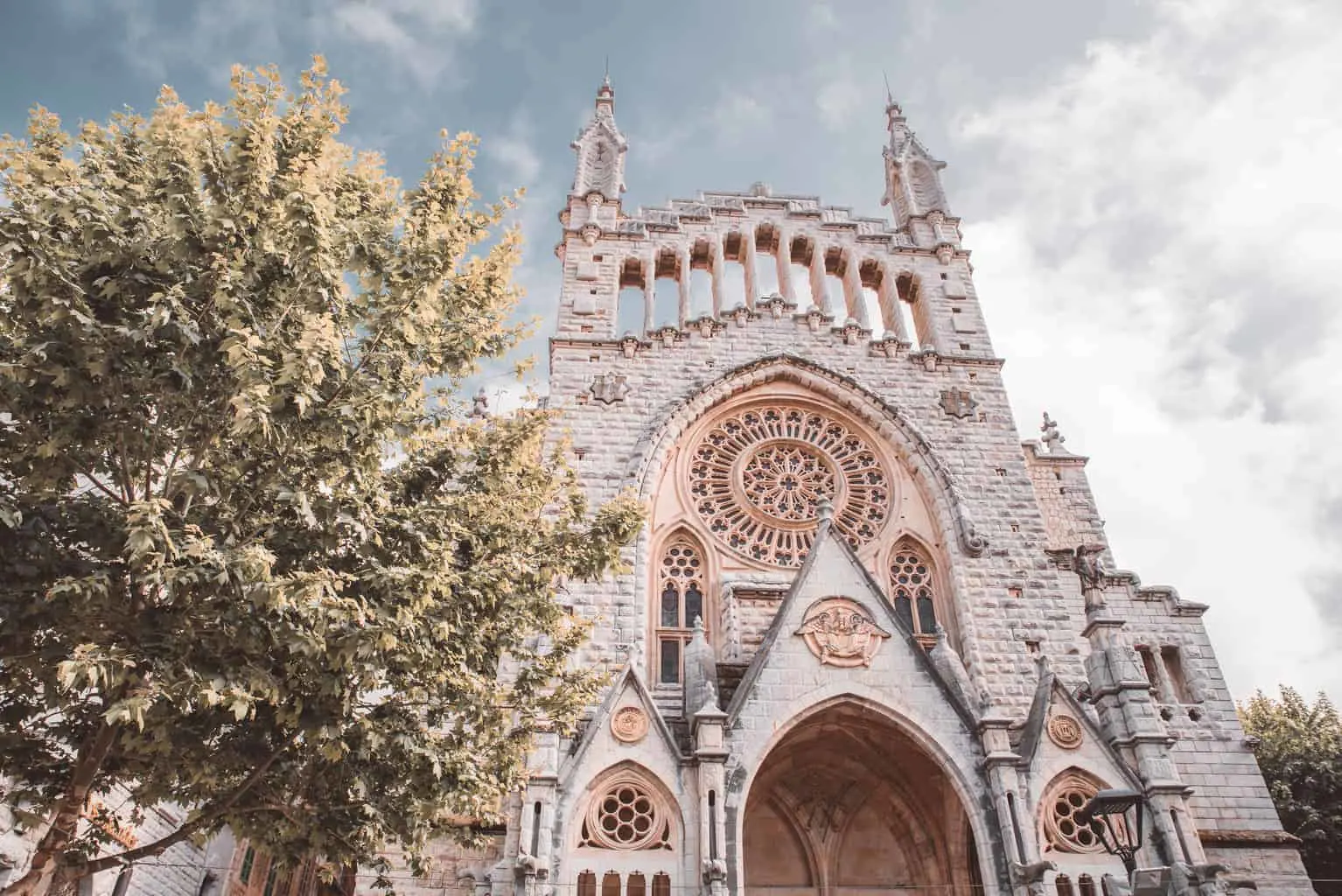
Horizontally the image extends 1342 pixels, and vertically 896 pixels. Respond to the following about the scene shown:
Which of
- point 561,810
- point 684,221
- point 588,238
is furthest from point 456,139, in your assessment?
point 684,221

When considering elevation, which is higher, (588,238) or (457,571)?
(588,238)

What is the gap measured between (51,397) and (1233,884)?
52.8 ft

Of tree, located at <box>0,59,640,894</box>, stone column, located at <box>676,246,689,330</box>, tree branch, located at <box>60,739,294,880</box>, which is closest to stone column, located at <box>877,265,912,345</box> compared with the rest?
stone column, located at <box>676,246,689,330</box>

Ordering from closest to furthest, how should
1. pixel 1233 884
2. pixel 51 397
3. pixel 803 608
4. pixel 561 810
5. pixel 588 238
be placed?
pixel 51 397 < pixel 561 810 < pixel 1233 884 < pixel 803 608 < pixel 588 238

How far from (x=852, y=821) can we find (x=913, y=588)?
4566 millimetres

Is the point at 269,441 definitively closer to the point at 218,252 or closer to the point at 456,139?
the point at 218,252

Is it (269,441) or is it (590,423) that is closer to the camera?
(269,441)

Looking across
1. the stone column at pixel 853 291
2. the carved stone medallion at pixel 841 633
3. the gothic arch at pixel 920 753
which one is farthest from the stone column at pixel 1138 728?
the stone column at pixel 853 291

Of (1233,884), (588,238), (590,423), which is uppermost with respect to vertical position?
(588,238)

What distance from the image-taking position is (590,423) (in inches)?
720

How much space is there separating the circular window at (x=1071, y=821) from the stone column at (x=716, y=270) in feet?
39.0

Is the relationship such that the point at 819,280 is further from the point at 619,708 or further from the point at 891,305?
the point at 619,708

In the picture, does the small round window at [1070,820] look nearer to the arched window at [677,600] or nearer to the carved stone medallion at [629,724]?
the carved stone medallion at [629,724]

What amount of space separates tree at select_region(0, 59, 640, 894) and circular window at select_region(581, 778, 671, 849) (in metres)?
3.96
